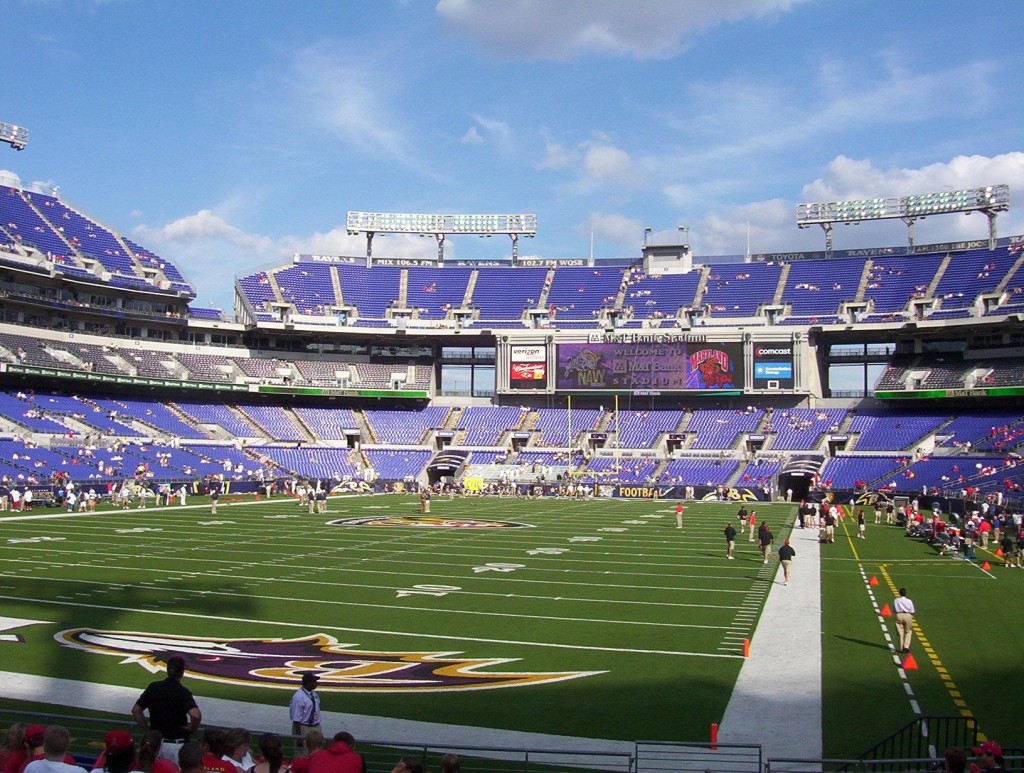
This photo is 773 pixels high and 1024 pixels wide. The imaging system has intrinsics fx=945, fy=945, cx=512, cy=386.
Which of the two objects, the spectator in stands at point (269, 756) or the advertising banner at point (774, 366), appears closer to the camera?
the spectator in stands at point (269, 756)

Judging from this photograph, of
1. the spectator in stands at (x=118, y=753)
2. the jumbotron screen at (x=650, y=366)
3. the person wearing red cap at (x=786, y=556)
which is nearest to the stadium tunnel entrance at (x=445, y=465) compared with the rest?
the jumbotron screen at (x=650, y=366)

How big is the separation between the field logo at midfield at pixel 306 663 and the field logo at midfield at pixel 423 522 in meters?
20.4

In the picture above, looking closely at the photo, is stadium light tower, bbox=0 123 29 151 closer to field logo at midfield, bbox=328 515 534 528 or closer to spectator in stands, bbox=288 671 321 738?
field logo at midfield, bbox=328 515 534 528

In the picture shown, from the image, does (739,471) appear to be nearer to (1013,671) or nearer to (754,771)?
(1013,671)

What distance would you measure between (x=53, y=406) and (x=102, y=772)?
56718 millimetres

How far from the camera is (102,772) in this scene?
6074mm

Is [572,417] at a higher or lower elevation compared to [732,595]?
higher

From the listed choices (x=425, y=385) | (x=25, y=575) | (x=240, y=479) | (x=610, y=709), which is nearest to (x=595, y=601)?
(x=610, y=709)

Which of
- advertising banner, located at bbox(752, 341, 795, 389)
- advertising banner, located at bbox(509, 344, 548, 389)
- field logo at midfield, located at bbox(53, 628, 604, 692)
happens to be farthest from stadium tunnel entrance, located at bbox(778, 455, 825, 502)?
field logo at midfield, located at bbox(53, 628, 604, 692)

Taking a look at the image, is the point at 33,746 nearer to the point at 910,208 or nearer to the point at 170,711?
the point at 170,711

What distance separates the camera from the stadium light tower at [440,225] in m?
82.9

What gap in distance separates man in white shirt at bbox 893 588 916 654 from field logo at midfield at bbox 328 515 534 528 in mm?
22062

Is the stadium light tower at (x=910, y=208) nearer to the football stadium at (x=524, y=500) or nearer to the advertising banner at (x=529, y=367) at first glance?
the football stadium at (x=524, y=500)

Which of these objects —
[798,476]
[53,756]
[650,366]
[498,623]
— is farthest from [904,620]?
[650,366]
